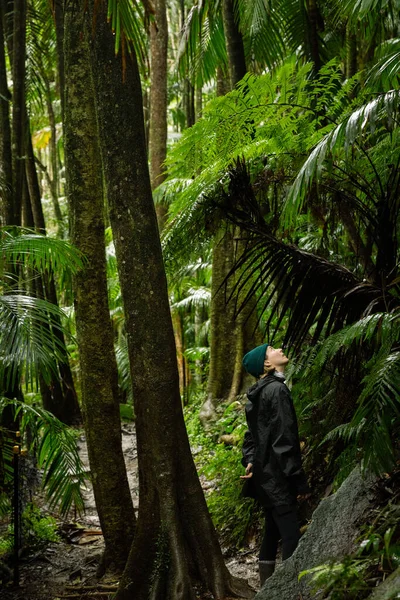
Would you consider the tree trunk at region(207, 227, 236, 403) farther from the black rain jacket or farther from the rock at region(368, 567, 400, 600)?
the rock at region(368, 567, 400, 600)

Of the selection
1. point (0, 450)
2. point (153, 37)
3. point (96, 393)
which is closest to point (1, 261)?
point (96, 393)

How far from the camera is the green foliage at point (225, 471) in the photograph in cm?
638

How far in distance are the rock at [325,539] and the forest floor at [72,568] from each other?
5.57ft

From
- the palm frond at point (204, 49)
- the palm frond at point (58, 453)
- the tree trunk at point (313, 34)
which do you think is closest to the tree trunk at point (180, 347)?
the palm frond at point (204, 49)

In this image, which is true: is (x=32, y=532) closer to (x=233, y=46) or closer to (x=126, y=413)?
(x=233, y=46)

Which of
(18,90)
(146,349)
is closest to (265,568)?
(146,349)

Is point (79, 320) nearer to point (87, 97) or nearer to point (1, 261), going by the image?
point (1, 261)

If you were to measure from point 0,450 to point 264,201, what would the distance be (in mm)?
3248

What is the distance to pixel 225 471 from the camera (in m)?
7.53

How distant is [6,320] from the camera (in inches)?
197

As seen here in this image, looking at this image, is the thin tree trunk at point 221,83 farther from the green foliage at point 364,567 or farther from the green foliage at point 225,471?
the green foliage at point 364,567

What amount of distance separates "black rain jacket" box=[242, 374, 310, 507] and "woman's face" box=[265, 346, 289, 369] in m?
0.10

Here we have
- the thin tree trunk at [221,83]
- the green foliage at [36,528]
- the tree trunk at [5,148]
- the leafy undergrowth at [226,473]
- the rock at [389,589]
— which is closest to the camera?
the rock at [389,589]

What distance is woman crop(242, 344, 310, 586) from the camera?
476cm
